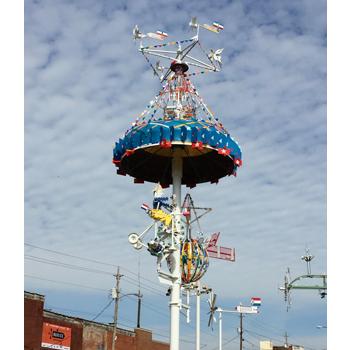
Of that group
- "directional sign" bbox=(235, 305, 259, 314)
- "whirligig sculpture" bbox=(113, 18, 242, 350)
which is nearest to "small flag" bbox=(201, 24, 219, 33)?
"whirligig sculpture" bbox=(113, 18, 242, 350)

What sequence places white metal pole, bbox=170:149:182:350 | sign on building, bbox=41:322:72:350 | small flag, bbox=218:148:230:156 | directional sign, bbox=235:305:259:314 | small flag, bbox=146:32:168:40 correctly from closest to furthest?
1. white metal pole, bbox=170:149:182:350
2. small flag, bbox=218:148:230:156
3. small flag, bbox=146:32:168:40
4. directional sign, bbox=235:305:259:314
5. sign on building, bbox=41:322:72:350

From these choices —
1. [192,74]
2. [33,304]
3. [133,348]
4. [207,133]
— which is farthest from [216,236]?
[133,348]

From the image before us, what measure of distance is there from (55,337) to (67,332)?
155 centimetres

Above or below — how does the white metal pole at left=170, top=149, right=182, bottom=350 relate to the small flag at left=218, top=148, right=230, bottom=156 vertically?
below

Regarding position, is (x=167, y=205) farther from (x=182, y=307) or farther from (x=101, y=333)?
(x=101, y=333)

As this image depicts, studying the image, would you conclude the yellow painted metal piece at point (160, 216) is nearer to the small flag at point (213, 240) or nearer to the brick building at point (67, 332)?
the small flag at point (213, 240)

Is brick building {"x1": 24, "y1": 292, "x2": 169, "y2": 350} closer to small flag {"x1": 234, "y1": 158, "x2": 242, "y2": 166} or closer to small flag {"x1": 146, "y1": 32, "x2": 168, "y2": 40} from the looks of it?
small flag {"x1": 234, "y1": 158, "x2": 242, "y2": 166}

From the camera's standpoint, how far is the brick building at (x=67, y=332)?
40.6 metres

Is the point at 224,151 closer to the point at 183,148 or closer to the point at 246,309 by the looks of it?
the point at 183,148

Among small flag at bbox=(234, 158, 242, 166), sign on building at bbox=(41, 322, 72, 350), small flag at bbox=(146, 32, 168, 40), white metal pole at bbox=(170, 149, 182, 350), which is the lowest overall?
sign on building at bbox=(41, 322, 72, 350)

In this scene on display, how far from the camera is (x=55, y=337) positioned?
4300 centimetres

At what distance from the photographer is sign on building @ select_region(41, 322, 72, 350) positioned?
138ft

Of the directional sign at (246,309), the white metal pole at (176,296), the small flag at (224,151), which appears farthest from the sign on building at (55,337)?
the small flag at (224,151)

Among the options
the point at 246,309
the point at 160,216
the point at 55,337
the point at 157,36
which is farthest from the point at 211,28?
the point at 55,337
